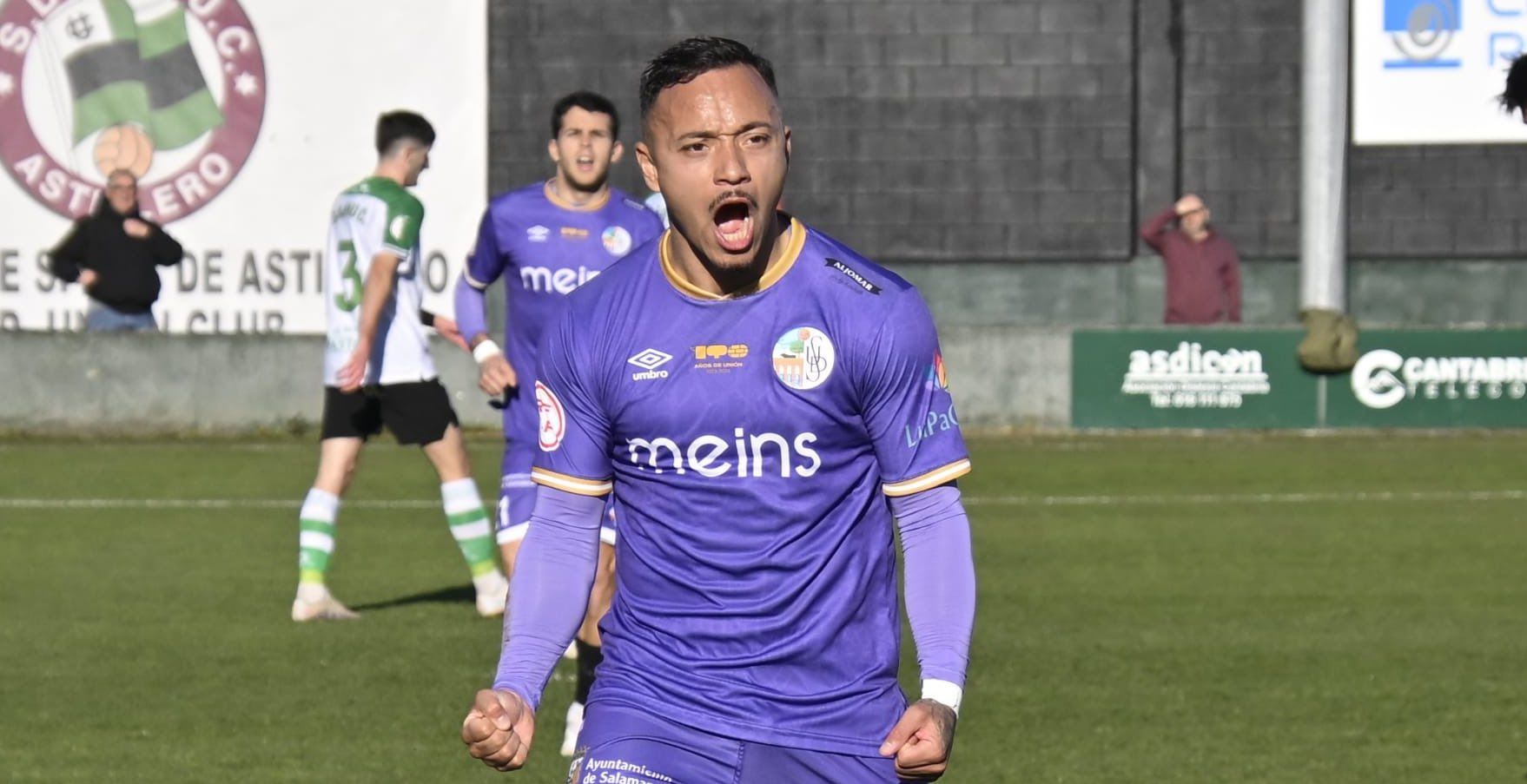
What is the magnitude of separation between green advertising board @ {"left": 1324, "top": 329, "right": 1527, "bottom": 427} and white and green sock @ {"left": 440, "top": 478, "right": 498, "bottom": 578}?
39.2 feet

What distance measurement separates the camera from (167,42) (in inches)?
1074

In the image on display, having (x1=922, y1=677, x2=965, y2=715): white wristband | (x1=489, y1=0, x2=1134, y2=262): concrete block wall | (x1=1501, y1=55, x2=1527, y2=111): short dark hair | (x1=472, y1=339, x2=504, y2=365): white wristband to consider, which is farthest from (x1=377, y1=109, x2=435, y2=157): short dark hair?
(x1=489, y1=0, x2=1134, y2=262): concrete block wall

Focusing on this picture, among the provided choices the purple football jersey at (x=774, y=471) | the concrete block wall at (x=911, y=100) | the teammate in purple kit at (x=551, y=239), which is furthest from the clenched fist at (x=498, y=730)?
the concrete block wall at (x=911, y=100)

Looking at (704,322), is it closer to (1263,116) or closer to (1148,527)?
(1148,527)

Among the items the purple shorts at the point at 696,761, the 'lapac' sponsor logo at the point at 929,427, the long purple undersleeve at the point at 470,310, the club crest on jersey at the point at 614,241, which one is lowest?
the purple shorts at the point at 696,761

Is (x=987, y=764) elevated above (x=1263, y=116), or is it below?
below

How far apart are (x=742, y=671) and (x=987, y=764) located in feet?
12.5

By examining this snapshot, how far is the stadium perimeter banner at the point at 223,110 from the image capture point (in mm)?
27156

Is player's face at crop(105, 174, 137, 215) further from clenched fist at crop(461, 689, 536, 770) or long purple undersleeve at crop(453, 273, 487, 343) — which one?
clenched fist at crop(461, 689, 536, 770)

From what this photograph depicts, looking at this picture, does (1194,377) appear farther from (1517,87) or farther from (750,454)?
(750,454)

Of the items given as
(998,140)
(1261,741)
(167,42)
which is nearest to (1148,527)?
(1261,741)

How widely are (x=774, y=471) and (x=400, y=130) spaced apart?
6851 millimetres

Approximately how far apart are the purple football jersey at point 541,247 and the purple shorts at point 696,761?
15.4 feet

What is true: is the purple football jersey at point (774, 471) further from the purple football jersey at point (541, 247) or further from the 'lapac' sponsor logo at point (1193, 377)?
the 'lapac' sponsor logo at point (1193, 377)
